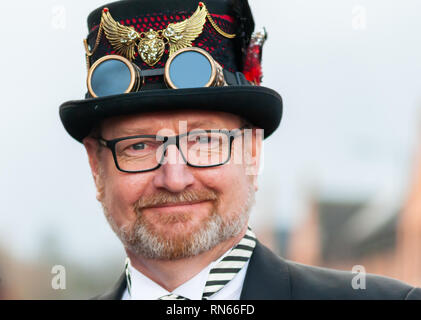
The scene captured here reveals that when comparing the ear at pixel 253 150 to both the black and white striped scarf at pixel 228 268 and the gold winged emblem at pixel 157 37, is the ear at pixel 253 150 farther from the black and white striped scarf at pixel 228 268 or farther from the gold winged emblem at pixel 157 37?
the gold winged emblem at pixel 157 37

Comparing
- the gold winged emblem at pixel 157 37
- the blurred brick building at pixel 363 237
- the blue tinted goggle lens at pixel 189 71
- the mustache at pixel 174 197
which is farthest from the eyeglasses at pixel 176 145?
the blurred brick building at pixel 363 237

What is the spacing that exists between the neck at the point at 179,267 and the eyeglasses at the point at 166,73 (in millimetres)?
833

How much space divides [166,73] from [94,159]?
0.71 metres

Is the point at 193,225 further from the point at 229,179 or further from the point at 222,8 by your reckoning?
the point at 222,8

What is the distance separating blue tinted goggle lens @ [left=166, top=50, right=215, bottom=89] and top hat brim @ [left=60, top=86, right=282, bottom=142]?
0.09 m

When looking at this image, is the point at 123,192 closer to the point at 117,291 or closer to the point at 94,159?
the point at 94,159

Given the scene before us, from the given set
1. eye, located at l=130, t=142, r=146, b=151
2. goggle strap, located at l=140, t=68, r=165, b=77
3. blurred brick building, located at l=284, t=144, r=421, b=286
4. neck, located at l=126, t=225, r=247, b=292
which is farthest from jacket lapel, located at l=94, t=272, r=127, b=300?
blurred brick building, located at l=284, t=144, r=421, b=286

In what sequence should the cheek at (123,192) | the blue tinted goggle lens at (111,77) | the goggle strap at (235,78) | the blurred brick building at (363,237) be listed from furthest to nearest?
the blurred brick building at (363,237), the goggle strap at (235,78), the blue tinted goggle lens at (111,77), the cheek at (123,192)

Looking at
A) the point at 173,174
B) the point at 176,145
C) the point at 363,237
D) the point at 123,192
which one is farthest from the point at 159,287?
the point at 363,237

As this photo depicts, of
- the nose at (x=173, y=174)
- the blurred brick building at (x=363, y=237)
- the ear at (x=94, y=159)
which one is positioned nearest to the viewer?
the nose at (x=173, y=174)

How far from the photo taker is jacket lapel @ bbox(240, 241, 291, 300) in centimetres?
305

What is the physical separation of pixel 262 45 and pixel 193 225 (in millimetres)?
1294

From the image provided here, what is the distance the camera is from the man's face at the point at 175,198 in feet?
9.65

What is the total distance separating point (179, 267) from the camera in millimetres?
3078
